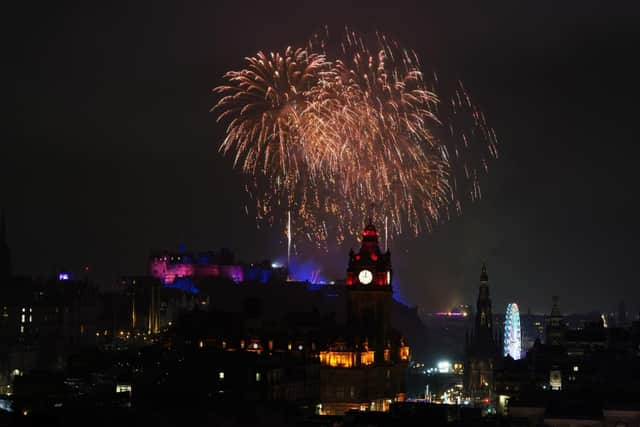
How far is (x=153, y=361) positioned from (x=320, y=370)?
18.5m

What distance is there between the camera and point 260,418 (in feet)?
422

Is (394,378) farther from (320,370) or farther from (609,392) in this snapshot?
(609,392)

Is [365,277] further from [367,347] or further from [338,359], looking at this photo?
[338,359]

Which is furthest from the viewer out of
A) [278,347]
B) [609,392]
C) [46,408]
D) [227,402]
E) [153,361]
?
[278,347]

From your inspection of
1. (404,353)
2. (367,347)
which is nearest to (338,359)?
(367,347)

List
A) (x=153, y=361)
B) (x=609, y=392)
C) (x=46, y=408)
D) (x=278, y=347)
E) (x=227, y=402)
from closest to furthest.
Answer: (x=46, y=408)
(x=227, y=402)
(x=609, y=392)
(x=153, y=361)
(x=278, y=347)

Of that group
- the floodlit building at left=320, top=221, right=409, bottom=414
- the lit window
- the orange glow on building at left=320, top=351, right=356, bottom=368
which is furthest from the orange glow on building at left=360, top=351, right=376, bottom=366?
the lit window

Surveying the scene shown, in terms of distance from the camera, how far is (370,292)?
174500mm

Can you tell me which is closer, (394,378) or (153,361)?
(153,361)

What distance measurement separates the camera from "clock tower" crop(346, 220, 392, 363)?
173 meters

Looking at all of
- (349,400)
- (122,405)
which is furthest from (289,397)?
(122,405)

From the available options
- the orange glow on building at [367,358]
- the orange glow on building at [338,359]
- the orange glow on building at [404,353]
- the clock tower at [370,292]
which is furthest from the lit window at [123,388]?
the orange glow on building at [404,353]

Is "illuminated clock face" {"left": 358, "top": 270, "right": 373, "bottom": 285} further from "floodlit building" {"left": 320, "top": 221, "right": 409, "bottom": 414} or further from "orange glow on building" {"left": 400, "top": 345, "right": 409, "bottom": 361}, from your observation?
"orange glow on building" {"left": 400, "top": 345, "right": 409, "bottom": 361}

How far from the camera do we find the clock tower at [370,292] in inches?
6821
